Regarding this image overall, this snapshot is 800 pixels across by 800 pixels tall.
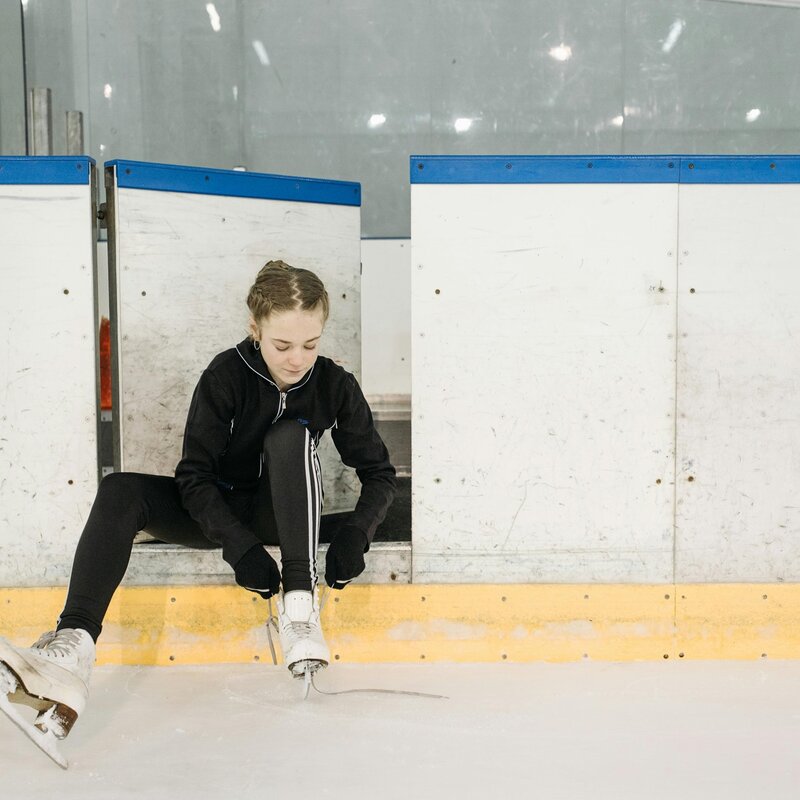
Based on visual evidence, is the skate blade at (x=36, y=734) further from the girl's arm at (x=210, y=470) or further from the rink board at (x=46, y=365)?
the rink board at (x=46, y=365)

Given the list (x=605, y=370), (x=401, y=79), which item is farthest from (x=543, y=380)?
(x=401, y=79)

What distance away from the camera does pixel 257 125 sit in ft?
16.4

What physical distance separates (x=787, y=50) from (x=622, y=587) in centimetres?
419

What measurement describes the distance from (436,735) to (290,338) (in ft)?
2.38

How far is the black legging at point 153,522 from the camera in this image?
1494 mm

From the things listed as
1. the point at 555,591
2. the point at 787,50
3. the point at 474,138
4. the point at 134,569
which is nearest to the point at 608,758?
the point at 555,591

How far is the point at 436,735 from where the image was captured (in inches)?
58.1

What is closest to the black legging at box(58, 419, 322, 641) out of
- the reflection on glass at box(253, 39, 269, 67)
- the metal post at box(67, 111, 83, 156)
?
the metal post at box(67, 111, 83, 156)

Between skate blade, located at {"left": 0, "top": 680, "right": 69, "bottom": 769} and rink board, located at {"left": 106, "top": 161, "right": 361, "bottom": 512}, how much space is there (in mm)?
753

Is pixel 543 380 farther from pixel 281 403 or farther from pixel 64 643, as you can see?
pixel 64 643

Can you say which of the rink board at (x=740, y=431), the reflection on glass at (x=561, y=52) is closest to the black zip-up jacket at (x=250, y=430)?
the rink board at (x=740, y=431)

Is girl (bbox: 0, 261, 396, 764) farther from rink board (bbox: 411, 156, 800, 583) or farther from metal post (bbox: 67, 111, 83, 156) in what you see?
metal post (bbox: 67, 111, 83, 156)

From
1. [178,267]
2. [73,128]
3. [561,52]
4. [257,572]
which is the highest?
[561,52]

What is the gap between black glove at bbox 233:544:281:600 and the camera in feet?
5.08
